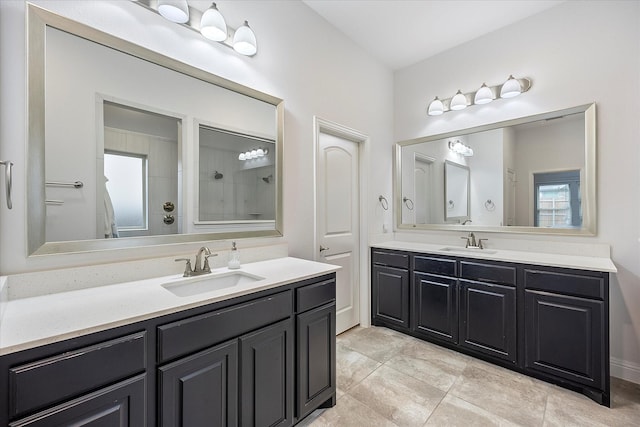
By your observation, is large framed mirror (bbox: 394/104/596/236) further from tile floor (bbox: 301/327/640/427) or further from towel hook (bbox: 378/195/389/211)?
tile floor (bbox: 301/327/640/427)

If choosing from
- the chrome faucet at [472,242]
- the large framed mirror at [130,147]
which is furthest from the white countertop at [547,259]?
the large framed mirror at [130,147]

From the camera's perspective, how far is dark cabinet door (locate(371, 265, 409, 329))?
2916 millimetres

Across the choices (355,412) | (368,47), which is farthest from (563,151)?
(355,412)

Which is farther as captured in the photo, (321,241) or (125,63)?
(321,241)

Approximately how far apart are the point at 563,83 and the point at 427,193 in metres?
1.52

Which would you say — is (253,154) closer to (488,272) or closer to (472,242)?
(488,272)

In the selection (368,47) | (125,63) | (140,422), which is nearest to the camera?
(140,422)

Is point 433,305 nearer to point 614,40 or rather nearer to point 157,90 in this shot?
point 614,40

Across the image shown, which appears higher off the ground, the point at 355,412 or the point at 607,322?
the point at 607,322

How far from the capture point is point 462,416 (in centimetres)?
178

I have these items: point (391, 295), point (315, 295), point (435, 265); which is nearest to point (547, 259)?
point (435, 265)

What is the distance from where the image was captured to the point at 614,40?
2260mm

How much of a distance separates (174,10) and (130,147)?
0.84 meters

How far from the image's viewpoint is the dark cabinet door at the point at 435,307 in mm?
2580
